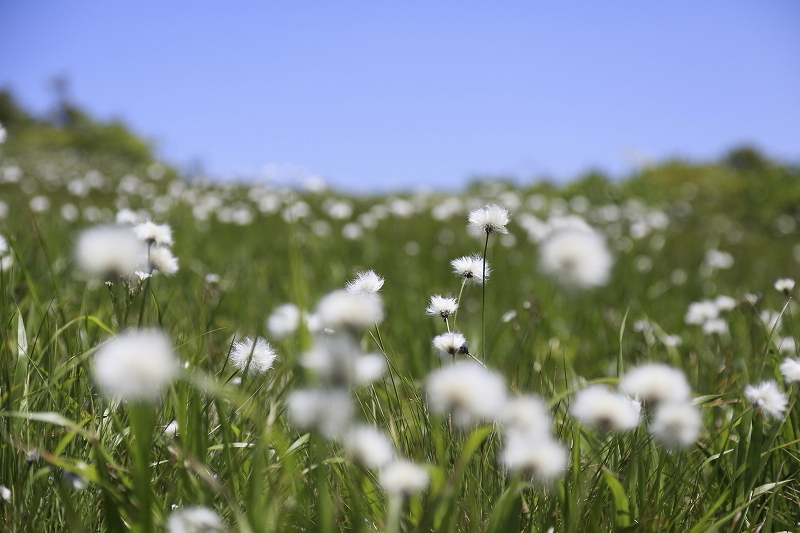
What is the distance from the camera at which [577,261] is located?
1.21 meters

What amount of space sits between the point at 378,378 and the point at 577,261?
4.27ft

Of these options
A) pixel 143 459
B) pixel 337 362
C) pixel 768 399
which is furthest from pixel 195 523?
pixel 768 399

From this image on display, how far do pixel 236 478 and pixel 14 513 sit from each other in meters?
0.46

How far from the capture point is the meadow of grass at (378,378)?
130cm

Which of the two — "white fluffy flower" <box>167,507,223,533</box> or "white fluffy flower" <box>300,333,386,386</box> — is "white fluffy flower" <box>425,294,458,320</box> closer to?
"white fluffy flower" <box>300,333,386,386</box>

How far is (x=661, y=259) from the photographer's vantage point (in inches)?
277

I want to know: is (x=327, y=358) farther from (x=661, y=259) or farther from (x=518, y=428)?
(x=661, y=259)

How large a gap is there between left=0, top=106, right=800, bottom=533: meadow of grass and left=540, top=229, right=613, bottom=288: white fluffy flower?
32 mm

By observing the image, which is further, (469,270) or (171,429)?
(469,270)

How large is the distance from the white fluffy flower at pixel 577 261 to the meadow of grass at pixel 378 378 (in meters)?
0.03

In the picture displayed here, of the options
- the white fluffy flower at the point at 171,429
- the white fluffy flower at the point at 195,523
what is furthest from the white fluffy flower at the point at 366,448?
the white fluffy flower at the point at 171,429

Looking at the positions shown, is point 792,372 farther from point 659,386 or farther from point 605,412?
point 605,412

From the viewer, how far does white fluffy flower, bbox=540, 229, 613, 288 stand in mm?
1196

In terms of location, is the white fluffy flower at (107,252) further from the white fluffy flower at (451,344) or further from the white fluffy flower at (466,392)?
the white fluffy flower at (451,344)
